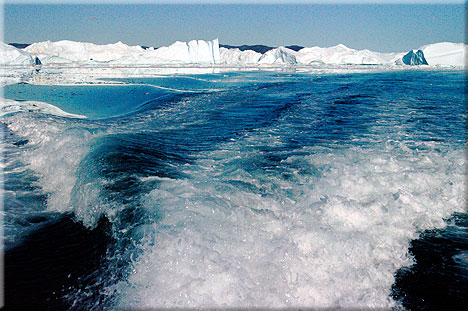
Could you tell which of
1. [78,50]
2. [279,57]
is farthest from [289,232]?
[78,50]

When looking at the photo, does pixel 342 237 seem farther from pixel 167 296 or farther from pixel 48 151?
pixel 48 151

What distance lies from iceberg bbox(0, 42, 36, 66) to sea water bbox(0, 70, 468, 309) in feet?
124

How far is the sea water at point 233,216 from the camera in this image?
1950mm

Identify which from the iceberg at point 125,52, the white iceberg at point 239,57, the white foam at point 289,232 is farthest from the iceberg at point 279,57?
the white foam at point 289,232

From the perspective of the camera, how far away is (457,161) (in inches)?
163

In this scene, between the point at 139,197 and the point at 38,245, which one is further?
the point at 139,197

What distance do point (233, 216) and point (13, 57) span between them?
142 feet

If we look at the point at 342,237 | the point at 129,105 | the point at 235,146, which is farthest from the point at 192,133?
the point at 129,105

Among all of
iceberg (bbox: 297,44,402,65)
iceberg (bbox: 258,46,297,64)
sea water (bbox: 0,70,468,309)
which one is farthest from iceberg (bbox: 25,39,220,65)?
sea water (bbox: 0,70,468,309)

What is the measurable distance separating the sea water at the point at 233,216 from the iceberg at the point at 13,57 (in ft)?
124

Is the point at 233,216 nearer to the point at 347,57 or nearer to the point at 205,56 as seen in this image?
the point at 205,56

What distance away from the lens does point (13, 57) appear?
36312mm

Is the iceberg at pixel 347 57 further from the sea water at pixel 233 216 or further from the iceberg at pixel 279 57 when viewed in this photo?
the sea water at pixel 233 216

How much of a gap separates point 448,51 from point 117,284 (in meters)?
51.8
